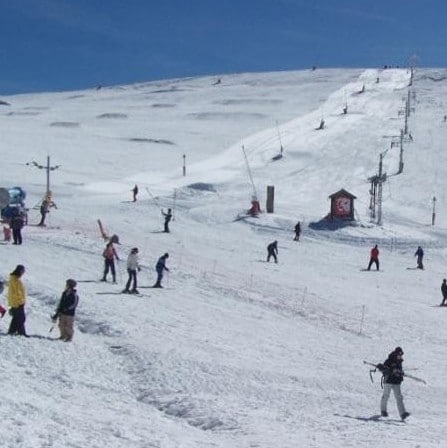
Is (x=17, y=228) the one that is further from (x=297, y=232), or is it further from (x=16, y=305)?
(x=297, y=232)

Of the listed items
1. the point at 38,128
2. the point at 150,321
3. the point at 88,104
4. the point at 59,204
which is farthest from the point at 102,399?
the point at 88,104

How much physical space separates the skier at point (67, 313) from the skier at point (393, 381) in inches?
188

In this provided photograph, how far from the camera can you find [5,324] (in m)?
14.3

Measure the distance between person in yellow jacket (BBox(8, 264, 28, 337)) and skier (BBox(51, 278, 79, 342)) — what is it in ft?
1.76

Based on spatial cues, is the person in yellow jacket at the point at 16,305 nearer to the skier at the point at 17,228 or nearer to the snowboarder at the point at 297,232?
the skier at the point at 17,228

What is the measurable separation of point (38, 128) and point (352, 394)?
61.8 metres

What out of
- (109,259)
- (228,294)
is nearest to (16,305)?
(109,259)

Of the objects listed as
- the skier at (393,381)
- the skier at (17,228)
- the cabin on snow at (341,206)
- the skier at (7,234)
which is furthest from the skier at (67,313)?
the cabin on snow at (341,206)

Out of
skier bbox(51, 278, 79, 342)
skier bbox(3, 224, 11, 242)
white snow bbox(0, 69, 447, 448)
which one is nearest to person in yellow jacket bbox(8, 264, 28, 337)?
white snow bbox(0, 69, 447, 448)

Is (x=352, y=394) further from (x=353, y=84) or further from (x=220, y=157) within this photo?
(x=353, y=84)

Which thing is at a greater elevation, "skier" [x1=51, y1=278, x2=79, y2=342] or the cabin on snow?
the cabin on snow

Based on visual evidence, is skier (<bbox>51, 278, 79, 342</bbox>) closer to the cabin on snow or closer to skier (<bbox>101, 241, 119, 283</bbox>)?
skier (<bbox>101, 241, 119, 283</bbox>)

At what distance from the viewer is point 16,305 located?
13.3 meters

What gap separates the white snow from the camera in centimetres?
1070
